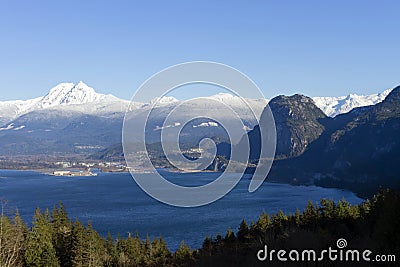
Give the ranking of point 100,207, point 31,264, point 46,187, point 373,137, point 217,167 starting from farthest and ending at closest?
point 217,167 < point 373,137 < point 46,187 < point 100,207 < point 31,264

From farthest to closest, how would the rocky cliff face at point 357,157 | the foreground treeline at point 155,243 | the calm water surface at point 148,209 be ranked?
the rocky cliff face at point 357,157
the calm water surface at point 148,209
the foreground treeline at point 155,243

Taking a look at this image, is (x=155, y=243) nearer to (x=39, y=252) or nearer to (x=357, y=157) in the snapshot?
(x=39, y=252)

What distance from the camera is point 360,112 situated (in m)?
103

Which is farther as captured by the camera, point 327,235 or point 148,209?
point 148,209

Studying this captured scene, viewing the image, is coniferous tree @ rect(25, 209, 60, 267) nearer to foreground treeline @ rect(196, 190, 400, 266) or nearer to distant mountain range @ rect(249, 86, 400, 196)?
foreground treeline @ rect(196, 190, 400, 266)

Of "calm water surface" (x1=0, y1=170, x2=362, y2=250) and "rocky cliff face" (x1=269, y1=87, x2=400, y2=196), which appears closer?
"calm water surface" (x1=0, y1=170, x2=362, y2=250)

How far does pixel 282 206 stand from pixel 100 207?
15.1 m

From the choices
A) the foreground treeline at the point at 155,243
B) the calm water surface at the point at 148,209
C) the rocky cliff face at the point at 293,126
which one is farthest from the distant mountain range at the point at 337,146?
the foreground treeline at the point at 155,243

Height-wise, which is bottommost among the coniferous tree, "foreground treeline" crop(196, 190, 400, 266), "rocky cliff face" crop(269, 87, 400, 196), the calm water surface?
the calm water surface

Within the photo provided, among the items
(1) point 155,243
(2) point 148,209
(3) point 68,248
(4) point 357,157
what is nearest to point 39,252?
(3) point 68,248

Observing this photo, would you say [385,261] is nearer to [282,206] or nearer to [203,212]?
[203,212]

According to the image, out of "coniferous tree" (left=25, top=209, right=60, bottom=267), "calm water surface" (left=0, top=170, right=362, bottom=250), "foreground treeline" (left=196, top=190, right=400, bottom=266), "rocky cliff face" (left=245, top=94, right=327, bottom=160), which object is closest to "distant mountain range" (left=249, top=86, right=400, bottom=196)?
"rocky cliff face" (left=245, top=94, right=327, bottom=160)

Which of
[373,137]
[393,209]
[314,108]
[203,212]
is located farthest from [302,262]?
[314,108]

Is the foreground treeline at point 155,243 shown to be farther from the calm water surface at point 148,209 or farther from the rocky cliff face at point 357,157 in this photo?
the rocky cliff face at point 357,157
